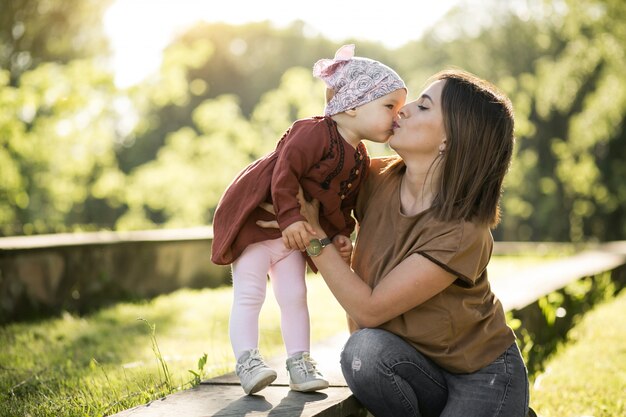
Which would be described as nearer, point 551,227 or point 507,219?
point 551,227

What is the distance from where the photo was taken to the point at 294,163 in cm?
271

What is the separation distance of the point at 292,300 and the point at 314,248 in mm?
261

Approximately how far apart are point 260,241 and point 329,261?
0.29m

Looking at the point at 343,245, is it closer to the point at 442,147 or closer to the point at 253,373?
the point at 442,147

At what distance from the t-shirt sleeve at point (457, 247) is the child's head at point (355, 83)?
22.6 inches

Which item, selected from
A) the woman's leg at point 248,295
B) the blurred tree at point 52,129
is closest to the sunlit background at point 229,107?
the blurred tree at point 52,129

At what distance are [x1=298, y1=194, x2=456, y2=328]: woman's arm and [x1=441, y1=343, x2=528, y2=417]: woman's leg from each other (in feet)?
1.13

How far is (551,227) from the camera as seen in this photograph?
24.8m

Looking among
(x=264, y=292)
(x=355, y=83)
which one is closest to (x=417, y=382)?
(x=264, y=292)

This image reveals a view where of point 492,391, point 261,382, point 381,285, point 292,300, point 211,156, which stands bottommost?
point 211,156

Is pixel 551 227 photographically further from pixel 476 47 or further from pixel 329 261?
pixel 329 261

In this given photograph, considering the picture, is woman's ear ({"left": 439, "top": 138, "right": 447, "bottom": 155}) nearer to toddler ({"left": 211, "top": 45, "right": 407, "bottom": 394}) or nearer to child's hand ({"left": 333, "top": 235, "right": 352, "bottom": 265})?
toddler ({"left": 211, "top": 45, "right": 407, "bottom": 394})

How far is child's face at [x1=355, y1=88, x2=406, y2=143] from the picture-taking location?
9.34 feet

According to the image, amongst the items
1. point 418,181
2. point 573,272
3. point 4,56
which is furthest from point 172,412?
point 4,56
